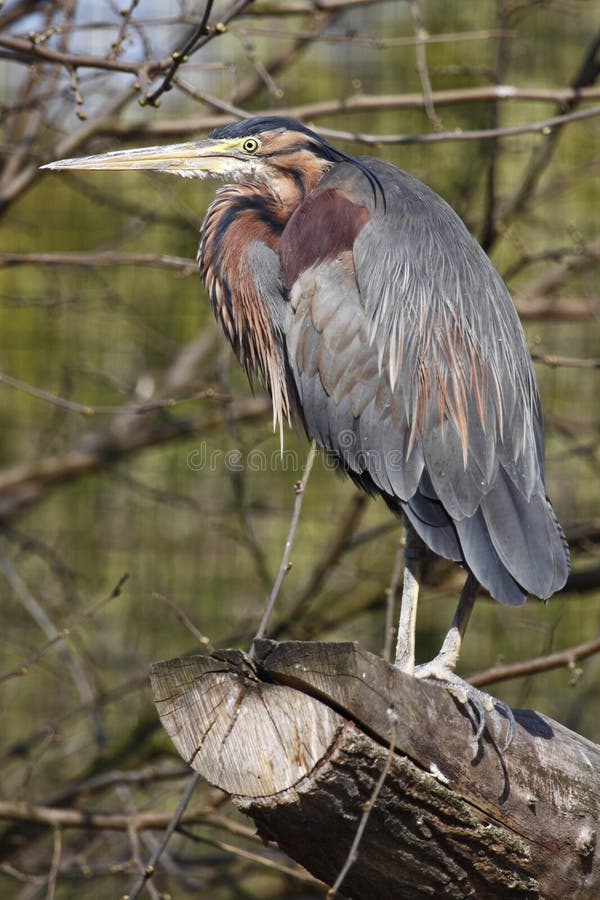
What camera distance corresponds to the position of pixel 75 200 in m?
5.20

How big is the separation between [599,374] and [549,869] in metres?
3.76

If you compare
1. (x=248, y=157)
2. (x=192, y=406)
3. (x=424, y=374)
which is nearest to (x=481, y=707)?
(x=424, y=374)

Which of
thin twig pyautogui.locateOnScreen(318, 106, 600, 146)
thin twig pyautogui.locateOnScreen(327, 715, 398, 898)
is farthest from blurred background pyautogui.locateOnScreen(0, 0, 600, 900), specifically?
thin twig pyautogui.locateOnScreen(327, 715, 398, 898)

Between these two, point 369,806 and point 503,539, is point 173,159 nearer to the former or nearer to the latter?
point 503,539

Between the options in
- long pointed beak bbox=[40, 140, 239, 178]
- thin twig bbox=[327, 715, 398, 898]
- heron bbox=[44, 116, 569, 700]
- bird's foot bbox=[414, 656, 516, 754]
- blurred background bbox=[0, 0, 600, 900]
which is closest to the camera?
thin twig bbox=[327, 715, 398, 898]

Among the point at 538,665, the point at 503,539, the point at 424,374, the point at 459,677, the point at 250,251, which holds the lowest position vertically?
the point at 538,665

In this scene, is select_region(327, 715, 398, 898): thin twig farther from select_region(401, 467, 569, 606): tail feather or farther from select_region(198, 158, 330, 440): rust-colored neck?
select_region(198, 158, 330, 440): rust-colored neck

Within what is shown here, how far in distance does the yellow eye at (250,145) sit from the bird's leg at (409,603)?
1.04 meters

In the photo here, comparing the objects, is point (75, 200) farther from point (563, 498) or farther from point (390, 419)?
point (390, 419)

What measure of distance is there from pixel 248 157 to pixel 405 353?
761mm

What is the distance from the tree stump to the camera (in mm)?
1491

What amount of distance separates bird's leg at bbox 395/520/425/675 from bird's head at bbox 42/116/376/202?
93 centimetres

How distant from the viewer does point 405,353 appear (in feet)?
7.79

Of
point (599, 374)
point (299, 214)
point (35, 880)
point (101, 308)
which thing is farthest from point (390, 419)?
point (599, 374)
